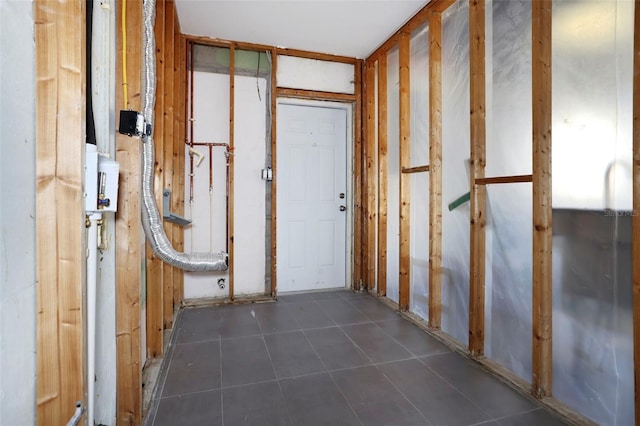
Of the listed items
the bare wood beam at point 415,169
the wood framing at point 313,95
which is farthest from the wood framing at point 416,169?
the wood framing at point 313,95

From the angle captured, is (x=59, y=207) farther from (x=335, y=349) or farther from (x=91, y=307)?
(x=335, y=349)

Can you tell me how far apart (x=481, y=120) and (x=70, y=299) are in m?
2.45

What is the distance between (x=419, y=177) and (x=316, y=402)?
6.90 feet

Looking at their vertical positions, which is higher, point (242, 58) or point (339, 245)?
point (242, 58)

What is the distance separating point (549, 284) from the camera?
1.84 m

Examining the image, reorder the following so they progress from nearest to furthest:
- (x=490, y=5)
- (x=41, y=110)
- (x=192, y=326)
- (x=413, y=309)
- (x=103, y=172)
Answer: (x=41, y=110) → (x=103, y=172) → (x=490, y=5) → (x=192, y=326) → (x=413, y=309)

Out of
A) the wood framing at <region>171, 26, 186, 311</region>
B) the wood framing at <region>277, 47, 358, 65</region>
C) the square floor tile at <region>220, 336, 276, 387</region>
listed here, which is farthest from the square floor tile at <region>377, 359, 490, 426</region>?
the wood framing at <region>277, 47, 358, 65</region>

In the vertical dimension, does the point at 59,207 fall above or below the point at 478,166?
below

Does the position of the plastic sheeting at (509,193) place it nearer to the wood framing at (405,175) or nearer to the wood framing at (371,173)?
the wood framing at (405,175)

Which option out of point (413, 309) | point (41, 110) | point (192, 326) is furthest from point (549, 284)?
point (192, 326)

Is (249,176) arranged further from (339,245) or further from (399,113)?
(399,113)

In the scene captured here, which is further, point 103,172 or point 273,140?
point 273,140

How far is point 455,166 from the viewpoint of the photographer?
263cm

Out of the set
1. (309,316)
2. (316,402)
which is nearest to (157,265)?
(316,402)
